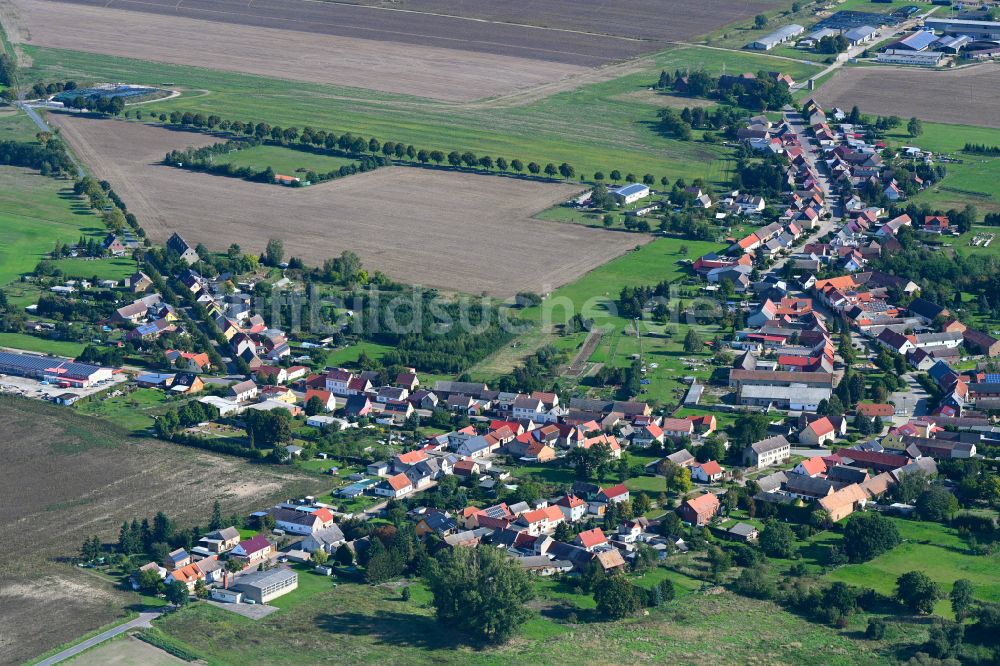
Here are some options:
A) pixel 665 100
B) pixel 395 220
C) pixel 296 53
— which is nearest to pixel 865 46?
pixel 665 100

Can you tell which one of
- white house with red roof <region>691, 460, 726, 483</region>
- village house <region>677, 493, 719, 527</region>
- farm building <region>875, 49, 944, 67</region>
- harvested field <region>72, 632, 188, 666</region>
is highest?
farm building <region>875, 49, 944, 67</region>

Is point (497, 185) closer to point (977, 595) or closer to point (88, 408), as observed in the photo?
point (88, 408)

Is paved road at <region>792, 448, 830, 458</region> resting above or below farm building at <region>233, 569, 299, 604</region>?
above

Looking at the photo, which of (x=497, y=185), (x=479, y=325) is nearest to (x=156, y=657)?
(x=479, y=325)

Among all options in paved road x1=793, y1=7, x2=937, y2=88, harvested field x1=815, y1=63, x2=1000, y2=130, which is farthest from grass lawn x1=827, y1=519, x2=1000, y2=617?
paved road x1=793, y1=7, x2=937, y2=88

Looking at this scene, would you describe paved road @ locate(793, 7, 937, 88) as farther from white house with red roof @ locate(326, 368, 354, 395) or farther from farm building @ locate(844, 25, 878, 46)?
white house with red roof @ locate(326, 368, 354, 395)

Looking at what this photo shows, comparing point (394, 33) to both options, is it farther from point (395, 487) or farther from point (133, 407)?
point (395, 487)

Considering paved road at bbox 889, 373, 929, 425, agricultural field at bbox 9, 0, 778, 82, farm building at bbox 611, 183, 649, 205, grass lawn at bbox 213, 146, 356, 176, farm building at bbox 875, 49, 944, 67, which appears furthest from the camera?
agricultural field at bbox 9, 0, 778, 82
